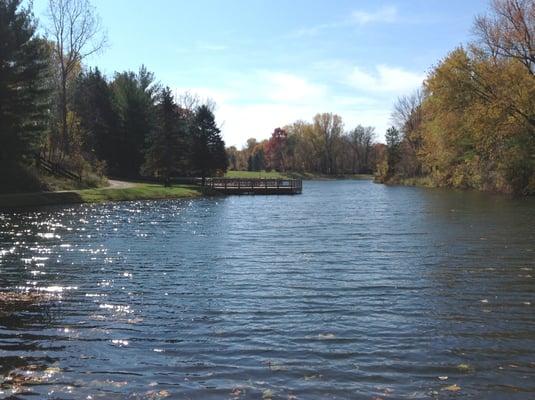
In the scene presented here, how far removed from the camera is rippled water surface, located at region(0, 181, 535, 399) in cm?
667

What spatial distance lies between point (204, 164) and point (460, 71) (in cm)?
3353

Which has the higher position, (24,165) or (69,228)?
(24,165)

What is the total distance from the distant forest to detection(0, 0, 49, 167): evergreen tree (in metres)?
0.07

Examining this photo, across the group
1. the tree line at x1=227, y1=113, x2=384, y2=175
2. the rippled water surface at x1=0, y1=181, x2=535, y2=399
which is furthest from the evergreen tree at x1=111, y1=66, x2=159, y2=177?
the tree line at x1=227, y1=113, x2=384, y2=175

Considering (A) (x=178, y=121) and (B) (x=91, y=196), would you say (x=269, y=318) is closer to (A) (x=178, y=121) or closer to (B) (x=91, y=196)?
(B) (x=91, y=196)

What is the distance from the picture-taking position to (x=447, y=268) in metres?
14.1

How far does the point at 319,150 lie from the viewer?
142 meters

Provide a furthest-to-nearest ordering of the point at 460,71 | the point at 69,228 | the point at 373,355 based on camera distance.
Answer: the point at 460,71
the point at 69,228
the point at 373,355

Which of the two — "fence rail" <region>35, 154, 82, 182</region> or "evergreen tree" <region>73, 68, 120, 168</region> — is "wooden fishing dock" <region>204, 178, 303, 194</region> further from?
"fence rail" <region>35, 154, 82, 182</region>

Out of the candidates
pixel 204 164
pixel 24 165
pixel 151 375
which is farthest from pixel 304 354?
pixel 204 164

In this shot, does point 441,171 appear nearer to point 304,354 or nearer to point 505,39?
point 505,39

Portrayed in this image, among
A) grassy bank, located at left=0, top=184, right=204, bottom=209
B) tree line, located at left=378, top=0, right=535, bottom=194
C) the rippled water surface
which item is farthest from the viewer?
tree line, located at left=378, top=0, right=535, bottom=194

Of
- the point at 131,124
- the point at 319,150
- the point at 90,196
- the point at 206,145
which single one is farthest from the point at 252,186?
the point at 319,150

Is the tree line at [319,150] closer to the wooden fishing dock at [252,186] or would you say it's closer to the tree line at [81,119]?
the tree line at [81,119]
